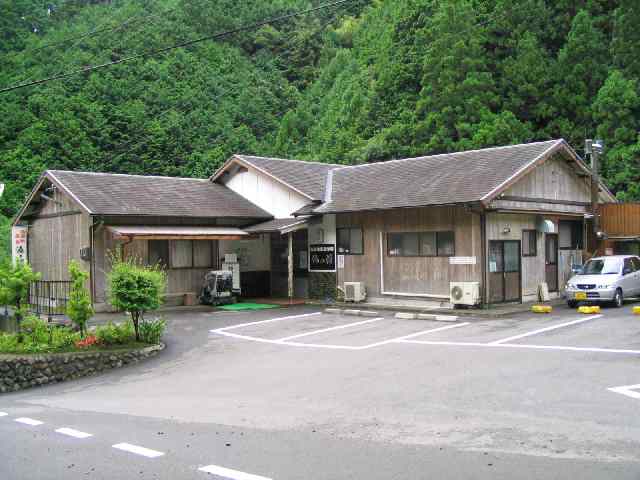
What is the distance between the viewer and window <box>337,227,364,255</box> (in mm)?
23688

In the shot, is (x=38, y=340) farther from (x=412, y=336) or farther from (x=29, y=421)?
(x=412, y=336)

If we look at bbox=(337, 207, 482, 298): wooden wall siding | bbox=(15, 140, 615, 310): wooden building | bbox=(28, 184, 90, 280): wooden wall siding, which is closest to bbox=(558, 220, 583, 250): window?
bbox=(15, 140, 615, 310): wooden building

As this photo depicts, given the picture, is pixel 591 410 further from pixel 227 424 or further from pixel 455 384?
pixel 227 424

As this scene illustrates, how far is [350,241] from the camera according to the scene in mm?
24000

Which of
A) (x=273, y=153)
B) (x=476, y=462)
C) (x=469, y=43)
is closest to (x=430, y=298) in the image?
(x=476, y=462)

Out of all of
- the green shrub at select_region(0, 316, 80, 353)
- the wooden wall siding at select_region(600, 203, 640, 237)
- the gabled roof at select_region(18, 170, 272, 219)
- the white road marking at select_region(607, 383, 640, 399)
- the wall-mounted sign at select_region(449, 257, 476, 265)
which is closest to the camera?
the white road marking at select_region(607, 383, 640, 399)

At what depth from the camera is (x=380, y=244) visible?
22797mm

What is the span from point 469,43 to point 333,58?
971 inches

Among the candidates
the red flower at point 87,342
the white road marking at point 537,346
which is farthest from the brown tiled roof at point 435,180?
the red flower at point 87,342

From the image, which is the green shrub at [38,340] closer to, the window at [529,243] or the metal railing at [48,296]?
the metal railing at [48,296]

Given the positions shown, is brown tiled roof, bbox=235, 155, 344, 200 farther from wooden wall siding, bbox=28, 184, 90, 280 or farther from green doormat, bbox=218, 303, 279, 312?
wooden wall siding, bbox=28, 184, 90, 280

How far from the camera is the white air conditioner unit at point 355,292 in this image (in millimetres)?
23031

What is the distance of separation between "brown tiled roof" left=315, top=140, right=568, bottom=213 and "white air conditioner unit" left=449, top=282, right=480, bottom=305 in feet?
8.38

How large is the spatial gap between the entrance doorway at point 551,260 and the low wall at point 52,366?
48.4 feet
